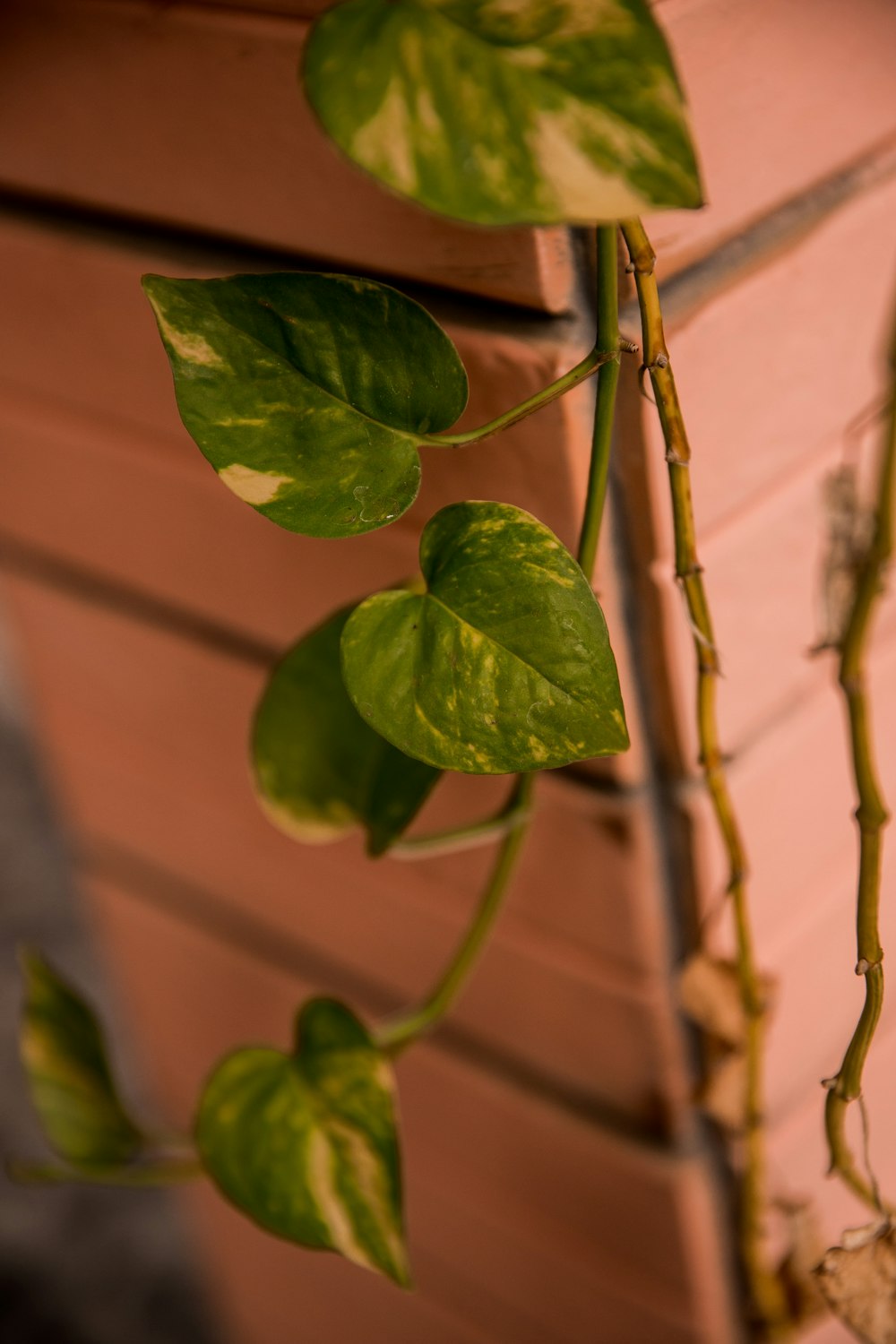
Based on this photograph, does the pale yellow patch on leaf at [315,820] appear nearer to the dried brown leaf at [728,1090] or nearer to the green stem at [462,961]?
the green stem at [462,961]

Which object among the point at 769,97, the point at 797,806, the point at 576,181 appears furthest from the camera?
the point at 797,806

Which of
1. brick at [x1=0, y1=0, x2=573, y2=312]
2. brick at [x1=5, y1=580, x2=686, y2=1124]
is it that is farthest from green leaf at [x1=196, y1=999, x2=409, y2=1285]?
brick at [x1=0, y1=0, x2=573, y2=312]

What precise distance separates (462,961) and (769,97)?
0.91 feet

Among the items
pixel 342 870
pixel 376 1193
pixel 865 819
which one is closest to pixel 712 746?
pixel 865 819

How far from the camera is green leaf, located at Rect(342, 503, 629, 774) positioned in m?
0.27

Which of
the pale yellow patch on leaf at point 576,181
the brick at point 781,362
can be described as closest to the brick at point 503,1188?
the brick at point 781,362

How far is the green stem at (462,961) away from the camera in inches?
16.5

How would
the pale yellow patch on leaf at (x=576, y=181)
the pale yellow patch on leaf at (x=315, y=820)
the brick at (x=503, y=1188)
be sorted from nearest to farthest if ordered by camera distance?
1. the pale yellow patch on leaf at (x=576, y=181)
2. the pale yellow patch on leaf at (x=315, y=820)
3. the brick at (x=503, y=1188)

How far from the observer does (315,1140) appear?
40 centimetres

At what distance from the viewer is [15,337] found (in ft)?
1.74

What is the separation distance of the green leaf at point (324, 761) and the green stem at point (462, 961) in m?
0.04

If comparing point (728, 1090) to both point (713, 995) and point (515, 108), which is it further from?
point (515, 108)

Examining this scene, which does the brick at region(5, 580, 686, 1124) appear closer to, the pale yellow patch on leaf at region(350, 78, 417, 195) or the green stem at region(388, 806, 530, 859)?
the green stem at region(388, 806, 530, 859)

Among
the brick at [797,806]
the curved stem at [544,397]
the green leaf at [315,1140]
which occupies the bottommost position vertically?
the green leaf at [315,1140]
